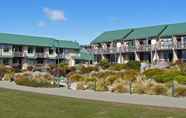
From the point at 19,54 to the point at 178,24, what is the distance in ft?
99.1

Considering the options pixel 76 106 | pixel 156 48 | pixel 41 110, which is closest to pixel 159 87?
pixel 76 106

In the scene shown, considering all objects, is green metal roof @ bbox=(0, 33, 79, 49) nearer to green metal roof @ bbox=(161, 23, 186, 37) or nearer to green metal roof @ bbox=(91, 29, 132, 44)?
green metal roof @ bbox=(91, 29, 132, 44)

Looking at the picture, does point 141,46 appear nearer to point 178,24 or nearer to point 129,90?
point 178,24

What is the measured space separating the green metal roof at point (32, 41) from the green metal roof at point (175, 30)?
24.4 metres

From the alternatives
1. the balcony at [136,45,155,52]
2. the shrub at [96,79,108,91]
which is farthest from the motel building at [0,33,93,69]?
the shrub at [96,79,108,91]

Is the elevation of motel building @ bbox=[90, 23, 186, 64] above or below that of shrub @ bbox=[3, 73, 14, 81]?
above

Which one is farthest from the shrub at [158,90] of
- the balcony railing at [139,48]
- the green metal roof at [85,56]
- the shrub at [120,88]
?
the green metal roof at [85,56]

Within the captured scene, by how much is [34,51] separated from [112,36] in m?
16.0

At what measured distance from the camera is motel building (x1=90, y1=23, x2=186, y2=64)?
64.1 meters

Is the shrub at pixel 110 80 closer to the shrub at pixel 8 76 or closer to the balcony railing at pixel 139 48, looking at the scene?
the shrub at pixel 8 76

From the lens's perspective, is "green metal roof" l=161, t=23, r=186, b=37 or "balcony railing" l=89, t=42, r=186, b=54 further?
"green metal roof" l=161, t=23, r=186, b=37

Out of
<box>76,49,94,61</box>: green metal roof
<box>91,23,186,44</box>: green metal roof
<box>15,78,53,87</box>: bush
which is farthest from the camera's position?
<box>76,49,94,61</box>: green metal roof

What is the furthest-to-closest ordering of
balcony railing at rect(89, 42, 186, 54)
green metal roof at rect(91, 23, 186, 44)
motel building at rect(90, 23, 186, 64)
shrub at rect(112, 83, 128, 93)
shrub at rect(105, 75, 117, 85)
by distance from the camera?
green metal roof at rect(91, 23, 186, 44) → motel building at rect(90, 23, 186, 64) → balcony railing at rect(89, 42, 186, 54) → shrub at rect(105, 75, 117, 85) → shrub at rect(112, 83, 128, 93)

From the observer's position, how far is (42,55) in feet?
254
